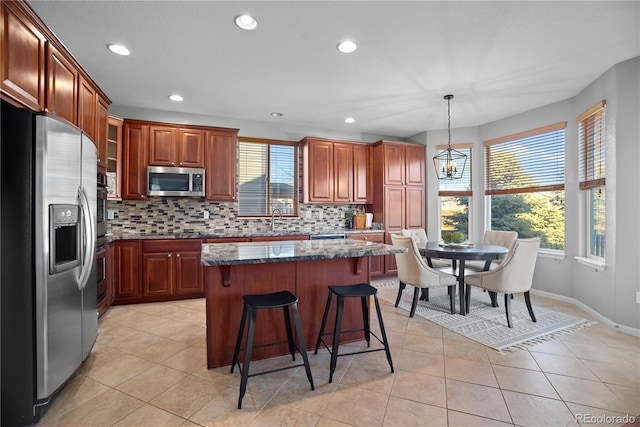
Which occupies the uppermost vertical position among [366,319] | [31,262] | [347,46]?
[347,46]

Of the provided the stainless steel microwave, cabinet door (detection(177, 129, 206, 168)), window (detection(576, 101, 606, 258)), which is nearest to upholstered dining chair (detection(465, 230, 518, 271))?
window (detection(576, 101, 606, 258))

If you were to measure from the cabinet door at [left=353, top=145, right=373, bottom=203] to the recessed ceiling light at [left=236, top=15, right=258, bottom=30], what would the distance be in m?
3.28

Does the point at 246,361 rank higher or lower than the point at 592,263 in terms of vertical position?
lower

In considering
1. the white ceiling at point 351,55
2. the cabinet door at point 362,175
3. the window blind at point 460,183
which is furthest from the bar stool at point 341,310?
the window blind at point 460,183

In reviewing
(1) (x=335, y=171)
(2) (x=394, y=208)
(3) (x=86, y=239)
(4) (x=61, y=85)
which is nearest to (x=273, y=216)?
(1) (x=335, y=171)

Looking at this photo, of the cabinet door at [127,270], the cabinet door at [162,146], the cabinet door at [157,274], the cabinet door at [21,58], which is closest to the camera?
the cabinet door at [21,58]

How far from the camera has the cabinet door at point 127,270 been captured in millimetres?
3838

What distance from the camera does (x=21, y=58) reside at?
6.04 feet

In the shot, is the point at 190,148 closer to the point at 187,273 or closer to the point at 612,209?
the point at 187,273

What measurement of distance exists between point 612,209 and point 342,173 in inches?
138

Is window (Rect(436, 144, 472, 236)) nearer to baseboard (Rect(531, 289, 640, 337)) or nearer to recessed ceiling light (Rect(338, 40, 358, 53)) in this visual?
baseboard (Rect(531, 289, 640, 337))

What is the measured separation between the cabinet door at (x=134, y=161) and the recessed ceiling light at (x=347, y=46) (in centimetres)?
292

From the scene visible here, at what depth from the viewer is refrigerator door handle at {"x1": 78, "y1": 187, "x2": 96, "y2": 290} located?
2.12 metres

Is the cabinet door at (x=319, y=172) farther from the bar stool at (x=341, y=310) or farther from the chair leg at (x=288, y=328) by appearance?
the chair leg at (x=288, y=328)
